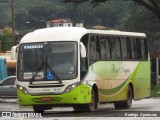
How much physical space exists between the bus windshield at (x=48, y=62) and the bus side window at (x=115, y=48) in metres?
3.29

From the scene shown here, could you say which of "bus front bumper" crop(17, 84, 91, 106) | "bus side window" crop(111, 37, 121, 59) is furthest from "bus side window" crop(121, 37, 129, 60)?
"bus front bumper" crop(17, 84, 91, 106)

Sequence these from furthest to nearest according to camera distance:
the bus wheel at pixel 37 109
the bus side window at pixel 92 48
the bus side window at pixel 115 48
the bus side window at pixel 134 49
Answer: the bus side window at pixel 134 49 → the bus side window at pixel 115 48 → the bus wheel at pixel 37 109 → the bus side window at pixel 92 48

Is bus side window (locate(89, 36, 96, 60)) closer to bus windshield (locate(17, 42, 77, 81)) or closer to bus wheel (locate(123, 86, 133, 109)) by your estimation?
bus windshield (locate(17, 42, 77, 81))

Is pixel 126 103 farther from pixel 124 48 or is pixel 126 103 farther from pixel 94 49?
pixel 94 49

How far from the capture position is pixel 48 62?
21.0m

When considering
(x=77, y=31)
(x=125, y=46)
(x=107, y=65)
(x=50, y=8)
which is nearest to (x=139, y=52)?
(x=125, y=46)

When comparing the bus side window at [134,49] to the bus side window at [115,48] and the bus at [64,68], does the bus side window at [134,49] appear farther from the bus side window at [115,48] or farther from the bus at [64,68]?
the bus at [64,68]

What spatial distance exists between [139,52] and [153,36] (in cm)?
7107

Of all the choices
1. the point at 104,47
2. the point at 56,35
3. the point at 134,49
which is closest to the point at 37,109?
the point at 56,35

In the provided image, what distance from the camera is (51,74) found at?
68.3 feet

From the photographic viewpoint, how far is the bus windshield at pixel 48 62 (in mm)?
20781

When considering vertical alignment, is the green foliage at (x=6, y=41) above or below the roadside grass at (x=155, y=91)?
above

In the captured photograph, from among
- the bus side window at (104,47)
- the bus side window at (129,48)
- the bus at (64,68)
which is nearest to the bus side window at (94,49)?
the bus at (64,68)

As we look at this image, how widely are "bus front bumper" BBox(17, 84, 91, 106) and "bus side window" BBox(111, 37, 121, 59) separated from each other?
3210mm
